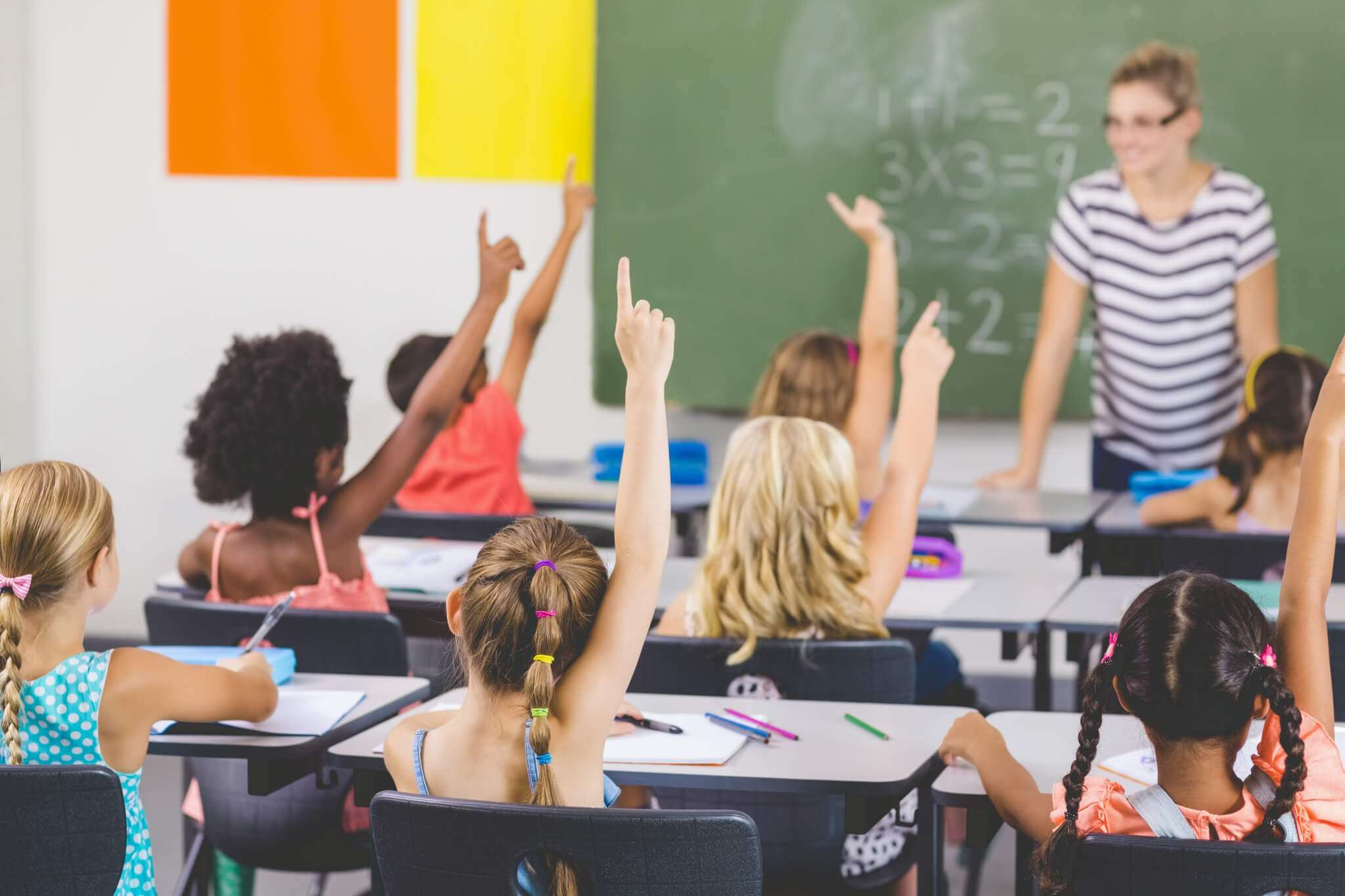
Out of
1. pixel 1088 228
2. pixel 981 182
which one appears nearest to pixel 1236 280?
pixel 1088 228

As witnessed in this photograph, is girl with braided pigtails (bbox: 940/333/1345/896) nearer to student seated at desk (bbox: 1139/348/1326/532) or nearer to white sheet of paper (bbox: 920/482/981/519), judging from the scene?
student seated at desk (bbox: 1139/348/1326/532)

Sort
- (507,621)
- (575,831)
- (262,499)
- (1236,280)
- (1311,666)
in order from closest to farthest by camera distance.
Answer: (575,831) < (507,621) < (1311,666) < (262,499) < (1236,280)

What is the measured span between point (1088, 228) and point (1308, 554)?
3022 mm

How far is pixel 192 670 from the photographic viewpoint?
1.63 metres

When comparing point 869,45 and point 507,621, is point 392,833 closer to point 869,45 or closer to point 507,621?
point 507,621

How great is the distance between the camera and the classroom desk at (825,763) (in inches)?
61.7

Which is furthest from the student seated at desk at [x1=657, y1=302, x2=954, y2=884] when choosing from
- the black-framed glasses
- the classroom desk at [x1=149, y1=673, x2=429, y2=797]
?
the black-framed glasses

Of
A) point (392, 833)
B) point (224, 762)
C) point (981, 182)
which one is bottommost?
point (224, 762)

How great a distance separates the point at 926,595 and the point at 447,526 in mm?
1294

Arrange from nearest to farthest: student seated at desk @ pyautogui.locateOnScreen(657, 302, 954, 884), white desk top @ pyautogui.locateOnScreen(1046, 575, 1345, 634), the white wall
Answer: student seated at desk @ pyautogui.locateOnScreen(657, 302, 954, 884) < white desk top @ pyautogui.locateOnScreen(1046, 575, 1345, 634) < the white wall

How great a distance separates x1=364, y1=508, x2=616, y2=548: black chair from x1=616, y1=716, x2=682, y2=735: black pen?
4.99 feet

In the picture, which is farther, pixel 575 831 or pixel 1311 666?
pixel 1311 666

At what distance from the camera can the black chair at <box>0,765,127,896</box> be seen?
52.6 inches

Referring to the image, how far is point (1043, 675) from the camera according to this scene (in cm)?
266
